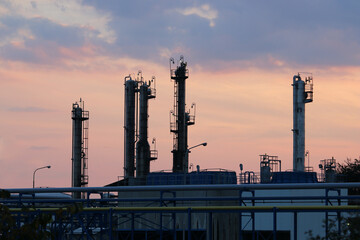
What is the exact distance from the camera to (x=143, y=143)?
6544 centimetres

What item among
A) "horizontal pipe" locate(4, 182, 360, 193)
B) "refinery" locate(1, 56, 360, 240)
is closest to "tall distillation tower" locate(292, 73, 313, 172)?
"refinery" locate(1, 56, 360, 240)

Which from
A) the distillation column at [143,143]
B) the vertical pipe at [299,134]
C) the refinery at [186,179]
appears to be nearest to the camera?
the refinery at [186,179]

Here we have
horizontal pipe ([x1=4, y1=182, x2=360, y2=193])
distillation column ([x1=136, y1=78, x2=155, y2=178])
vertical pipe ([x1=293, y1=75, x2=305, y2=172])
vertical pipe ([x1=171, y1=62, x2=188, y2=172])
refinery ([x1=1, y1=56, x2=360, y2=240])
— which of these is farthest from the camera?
vertical pipe ([x1=171, y1=62, x2=188, y2=172])

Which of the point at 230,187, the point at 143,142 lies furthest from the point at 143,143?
the point at 230,187

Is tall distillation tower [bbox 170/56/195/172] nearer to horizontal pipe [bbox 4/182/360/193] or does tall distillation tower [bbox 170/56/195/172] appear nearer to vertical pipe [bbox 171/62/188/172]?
vertical pipe [bbox 171/62/188/172]

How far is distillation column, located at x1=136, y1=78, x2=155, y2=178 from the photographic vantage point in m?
64.9

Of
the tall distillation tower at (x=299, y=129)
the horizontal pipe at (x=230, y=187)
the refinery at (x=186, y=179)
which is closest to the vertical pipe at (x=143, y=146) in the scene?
the refinery at (x=186, y=179)

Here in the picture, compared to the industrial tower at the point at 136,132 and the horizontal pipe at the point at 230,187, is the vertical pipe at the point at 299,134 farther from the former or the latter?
the horizontal pipe at the point at 230,187

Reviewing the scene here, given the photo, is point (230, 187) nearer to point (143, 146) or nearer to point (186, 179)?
point (186, 179)

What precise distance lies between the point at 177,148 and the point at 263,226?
22.2 metres

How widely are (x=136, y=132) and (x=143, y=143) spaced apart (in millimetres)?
2108

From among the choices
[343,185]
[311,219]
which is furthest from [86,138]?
Result: [343,185]

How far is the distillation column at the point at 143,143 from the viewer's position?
213 ft

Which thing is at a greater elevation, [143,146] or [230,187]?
[143,146]
